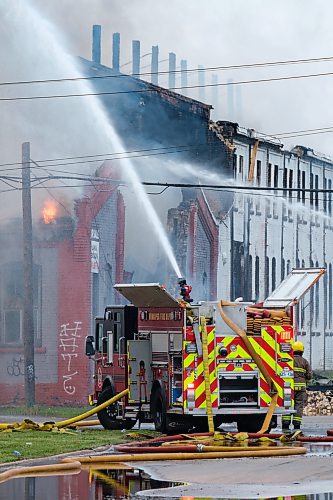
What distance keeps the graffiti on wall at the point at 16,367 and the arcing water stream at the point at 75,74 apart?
4.49 m

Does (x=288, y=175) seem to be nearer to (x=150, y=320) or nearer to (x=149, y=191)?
(x=149, y=191)

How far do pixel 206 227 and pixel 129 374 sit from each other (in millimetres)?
19321

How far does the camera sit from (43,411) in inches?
1112

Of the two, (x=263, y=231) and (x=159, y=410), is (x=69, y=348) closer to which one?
(x=159, y=410)

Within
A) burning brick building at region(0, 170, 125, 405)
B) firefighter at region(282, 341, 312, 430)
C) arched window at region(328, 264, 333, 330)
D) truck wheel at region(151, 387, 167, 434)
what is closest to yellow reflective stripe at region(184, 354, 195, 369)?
truck wheel at region(151, 387, 167, 434)

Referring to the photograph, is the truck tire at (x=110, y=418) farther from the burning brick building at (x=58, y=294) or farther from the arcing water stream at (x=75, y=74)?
the burning brick building at (x=58, y=294)

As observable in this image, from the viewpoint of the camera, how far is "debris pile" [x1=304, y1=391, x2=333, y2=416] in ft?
90.3

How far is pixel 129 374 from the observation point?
20344 mm

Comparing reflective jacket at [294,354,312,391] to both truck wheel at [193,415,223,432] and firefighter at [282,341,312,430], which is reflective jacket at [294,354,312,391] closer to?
firefighter at [282,341,312,430]

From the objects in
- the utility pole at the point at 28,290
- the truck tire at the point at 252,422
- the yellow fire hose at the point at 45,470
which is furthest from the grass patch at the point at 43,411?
the yellow fire hose at the point at 45,470

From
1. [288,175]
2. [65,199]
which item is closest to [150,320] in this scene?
[65,199]

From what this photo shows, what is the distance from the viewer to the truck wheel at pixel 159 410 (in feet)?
63.4

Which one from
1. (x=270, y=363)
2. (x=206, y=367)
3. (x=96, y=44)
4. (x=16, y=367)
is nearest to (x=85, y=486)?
(x=206, y=367)

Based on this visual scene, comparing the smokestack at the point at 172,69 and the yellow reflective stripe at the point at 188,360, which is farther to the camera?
the smokestack at the point at 172,69
